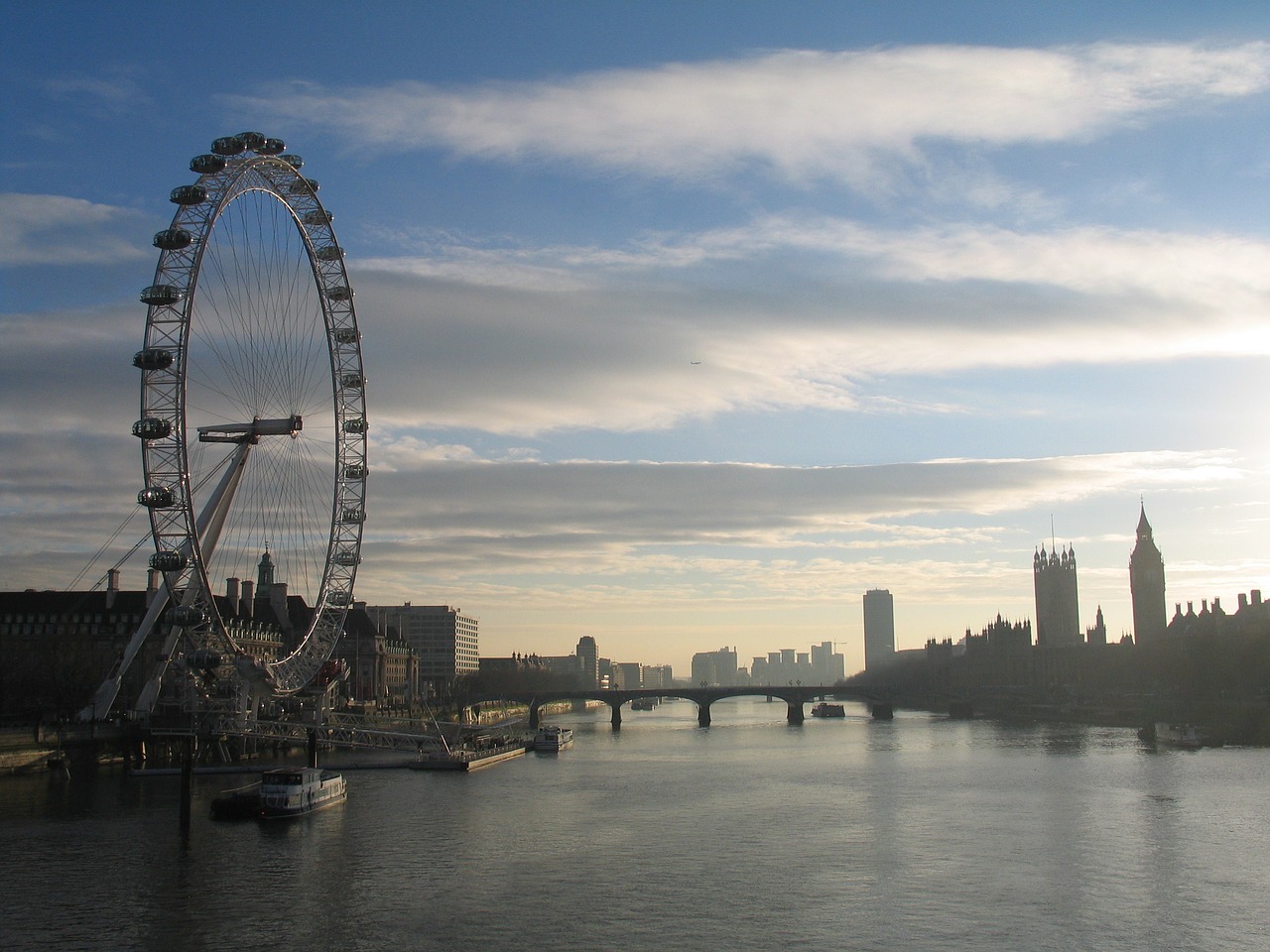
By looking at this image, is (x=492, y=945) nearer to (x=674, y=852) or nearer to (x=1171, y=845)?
(x=674, y=852)

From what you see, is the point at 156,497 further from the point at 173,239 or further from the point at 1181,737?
the point at 1181,737

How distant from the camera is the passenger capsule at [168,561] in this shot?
2485 inches

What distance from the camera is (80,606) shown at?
380 ft

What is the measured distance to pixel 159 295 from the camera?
206 ft

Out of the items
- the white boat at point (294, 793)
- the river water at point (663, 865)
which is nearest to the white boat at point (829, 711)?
the river water at point (663, 865)

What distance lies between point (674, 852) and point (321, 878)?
1286 cm

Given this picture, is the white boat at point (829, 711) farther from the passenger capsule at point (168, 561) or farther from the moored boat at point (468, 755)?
the passenger capsule at point (168, 561)

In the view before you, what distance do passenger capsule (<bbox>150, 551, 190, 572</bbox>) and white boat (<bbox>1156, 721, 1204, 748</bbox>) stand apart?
7377 centimetres

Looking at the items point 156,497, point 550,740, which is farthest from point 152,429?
point 550,740

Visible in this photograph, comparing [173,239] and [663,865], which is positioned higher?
[173,239]

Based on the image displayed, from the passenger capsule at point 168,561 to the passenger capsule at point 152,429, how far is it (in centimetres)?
578

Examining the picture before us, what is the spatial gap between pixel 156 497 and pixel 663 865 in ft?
104

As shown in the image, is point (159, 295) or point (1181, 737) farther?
point (1181, 737)

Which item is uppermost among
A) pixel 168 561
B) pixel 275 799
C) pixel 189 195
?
pixel 189 195
